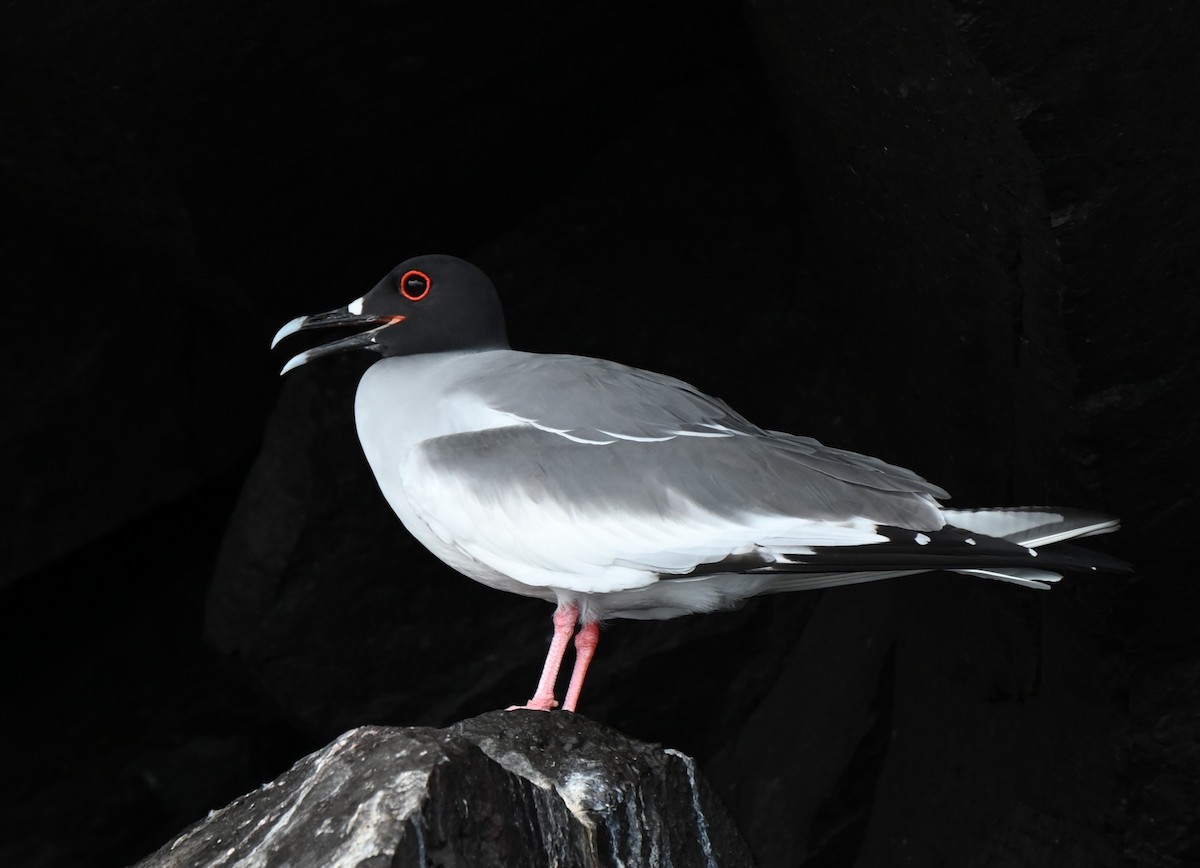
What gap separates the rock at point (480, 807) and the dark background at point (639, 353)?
1161mm

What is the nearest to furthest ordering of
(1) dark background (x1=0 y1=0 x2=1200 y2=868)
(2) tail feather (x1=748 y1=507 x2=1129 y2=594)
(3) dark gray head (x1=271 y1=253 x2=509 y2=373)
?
(2) tail feather (x1=748 y1=507 x2=1129 y2=594) < (1) dark background (x1=0 y1=0 x2=1200 y2=868) < (3) dark gray head (x1=271 y1=253 x2=509 y2=373)

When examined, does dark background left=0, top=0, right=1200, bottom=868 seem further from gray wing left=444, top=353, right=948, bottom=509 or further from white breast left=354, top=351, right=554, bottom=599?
white breast left=354, top=351, right=554, bottom=599

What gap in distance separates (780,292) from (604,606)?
1.73 m

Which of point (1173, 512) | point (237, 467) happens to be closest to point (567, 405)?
point (1173, 512)

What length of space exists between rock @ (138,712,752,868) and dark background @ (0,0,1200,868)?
1.16m

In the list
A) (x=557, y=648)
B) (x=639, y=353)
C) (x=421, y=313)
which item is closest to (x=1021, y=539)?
(x=557, y=648)

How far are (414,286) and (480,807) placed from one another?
1.65 meters

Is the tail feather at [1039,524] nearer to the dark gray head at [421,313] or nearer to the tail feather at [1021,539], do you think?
the tail feather at [1021,539]

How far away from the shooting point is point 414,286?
3.43 m

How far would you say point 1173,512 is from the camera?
3.13m

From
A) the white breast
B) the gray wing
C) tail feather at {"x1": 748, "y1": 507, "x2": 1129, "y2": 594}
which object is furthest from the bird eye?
tail feather at {"x1": 748, "y1": 507, "x2": 1129, "y2": 594}

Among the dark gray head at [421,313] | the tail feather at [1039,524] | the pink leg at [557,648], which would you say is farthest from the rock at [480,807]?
the dark gray head at [421,313]

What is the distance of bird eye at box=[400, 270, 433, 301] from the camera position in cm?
342

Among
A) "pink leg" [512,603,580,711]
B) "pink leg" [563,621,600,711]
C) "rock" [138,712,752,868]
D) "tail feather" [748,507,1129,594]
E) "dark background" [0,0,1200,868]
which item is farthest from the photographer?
"pink leg" [563,621,600,711]
